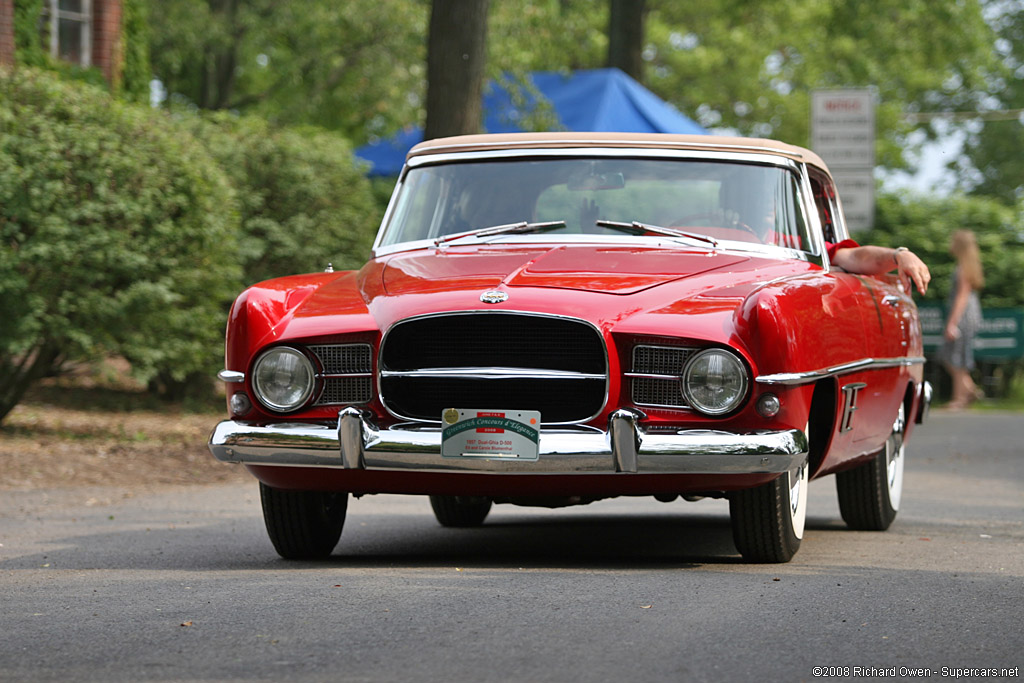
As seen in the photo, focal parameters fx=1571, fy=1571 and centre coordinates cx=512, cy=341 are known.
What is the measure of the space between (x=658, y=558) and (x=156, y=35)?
22.1m

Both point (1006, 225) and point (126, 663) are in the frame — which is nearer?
point (126, 663)

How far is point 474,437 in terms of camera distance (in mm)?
5688

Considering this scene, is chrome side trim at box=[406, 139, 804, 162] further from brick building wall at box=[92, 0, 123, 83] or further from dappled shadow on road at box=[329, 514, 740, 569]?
brick building wall at box=[92, 0, 123, 83]

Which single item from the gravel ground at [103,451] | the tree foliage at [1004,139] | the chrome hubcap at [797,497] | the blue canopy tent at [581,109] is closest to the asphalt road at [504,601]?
the chrome hubcap at [797,497]

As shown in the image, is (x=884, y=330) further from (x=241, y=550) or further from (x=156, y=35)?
(x=156, y=35)

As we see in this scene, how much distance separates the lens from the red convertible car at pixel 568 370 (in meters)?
5.68

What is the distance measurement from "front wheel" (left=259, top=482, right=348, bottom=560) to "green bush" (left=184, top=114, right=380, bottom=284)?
31.5 ft

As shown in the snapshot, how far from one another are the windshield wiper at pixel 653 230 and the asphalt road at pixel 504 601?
1.36m

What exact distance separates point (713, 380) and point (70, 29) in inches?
660

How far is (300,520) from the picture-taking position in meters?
6.49

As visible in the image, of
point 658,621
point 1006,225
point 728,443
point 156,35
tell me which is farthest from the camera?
point 156,35

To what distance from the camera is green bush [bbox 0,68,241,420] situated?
11836mm

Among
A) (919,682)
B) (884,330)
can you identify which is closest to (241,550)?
(884,330)

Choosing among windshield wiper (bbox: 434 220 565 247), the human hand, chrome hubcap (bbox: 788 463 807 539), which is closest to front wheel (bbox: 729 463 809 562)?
chrome hubcap (bbox: 788 463 807 539)
